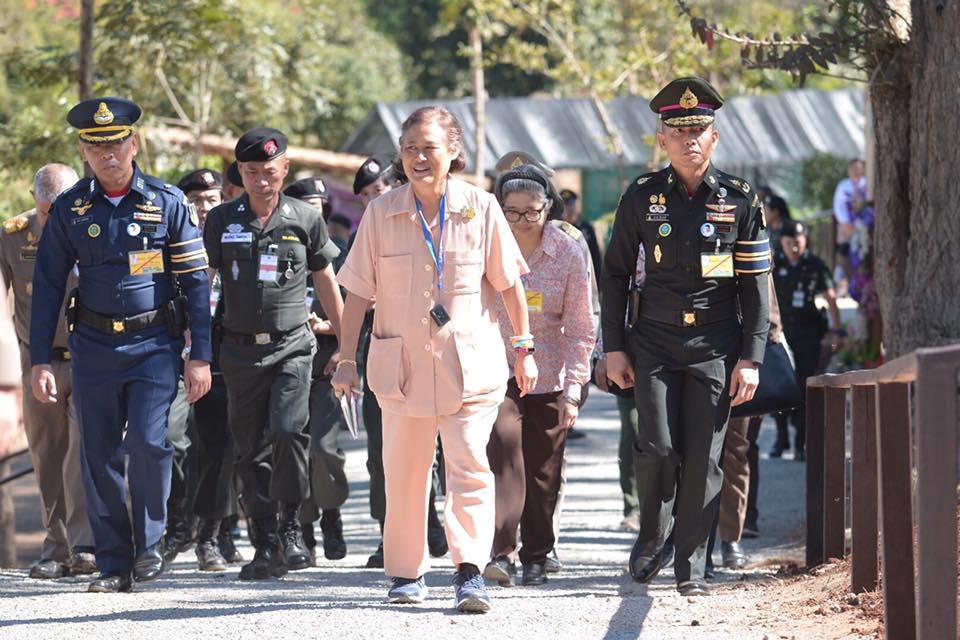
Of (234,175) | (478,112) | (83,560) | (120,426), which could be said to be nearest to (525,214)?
(234,175)

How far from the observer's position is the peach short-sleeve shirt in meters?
7.09

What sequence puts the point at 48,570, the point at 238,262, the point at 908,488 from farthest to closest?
1. the point at 48,570
2. the point at 238,262
3. the point at 908,488

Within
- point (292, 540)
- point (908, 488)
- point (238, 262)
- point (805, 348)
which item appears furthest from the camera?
point (805, 348)

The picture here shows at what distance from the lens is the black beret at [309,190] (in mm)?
10312

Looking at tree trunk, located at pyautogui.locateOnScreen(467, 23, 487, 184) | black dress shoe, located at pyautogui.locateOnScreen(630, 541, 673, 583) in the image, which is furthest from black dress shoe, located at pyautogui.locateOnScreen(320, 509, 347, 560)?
tree trunk, located at pyautogui.locateOnScreen(467, 23, 487, 184)

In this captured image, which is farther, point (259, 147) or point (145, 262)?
point (259, 147)

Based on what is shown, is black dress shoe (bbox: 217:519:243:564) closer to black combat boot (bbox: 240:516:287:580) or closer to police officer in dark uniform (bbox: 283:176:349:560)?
police officer in dark uniform (bbox: 283:176:349:560)

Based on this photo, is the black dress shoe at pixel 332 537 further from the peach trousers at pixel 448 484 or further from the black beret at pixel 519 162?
the peach trousers at pixel 448 484

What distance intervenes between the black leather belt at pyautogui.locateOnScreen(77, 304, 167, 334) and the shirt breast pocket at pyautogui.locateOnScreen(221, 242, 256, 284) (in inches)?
29.4

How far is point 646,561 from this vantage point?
25.9 feet

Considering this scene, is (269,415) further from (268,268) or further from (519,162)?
(519,162)

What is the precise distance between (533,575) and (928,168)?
3112 mm

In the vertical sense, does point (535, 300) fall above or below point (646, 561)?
above

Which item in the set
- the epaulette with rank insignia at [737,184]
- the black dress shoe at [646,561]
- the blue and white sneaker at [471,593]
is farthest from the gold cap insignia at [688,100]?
the blue and white sneaker at [471,593]
